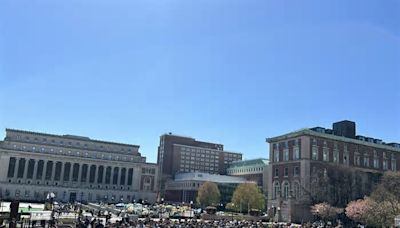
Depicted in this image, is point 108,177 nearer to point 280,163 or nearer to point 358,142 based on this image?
point 280,163

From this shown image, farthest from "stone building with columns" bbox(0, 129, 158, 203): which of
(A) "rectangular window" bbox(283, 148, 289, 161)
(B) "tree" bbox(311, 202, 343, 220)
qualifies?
(B) "tree" bbox(311, 202, 343, 220)

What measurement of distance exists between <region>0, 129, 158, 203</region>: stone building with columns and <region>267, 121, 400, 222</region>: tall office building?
6752 centimetres

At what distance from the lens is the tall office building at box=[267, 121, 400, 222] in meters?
88.8

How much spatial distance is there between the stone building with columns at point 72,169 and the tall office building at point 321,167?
6752 centimetres

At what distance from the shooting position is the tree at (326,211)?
7975 cm

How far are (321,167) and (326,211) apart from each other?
15.3 meters

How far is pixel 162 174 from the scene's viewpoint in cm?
19262

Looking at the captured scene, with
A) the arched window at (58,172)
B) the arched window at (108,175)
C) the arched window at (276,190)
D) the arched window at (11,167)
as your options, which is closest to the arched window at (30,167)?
the arched window at (11,167)

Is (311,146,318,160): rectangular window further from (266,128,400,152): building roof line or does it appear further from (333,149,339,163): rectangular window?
(333,149,339,163): rectangular window

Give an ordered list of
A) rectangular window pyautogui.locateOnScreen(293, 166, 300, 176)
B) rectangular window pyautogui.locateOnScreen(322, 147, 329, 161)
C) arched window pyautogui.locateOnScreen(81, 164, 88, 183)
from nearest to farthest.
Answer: rectangular window pyautogui.locateOnScreen(293, 166, 300, 176) → rectangular window pyautogui.locateOnScreen(322, 147, 329, 161) → arched window pyautogui.locateOnScreen(81, 164, 88, 183)

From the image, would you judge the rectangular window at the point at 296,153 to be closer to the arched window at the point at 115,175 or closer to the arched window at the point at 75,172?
the arched window at the point at 115,175

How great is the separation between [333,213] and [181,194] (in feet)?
283

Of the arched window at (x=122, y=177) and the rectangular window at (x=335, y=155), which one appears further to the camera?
the arched window at (x=122, y=177)

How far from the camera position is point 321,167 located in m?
93.4
